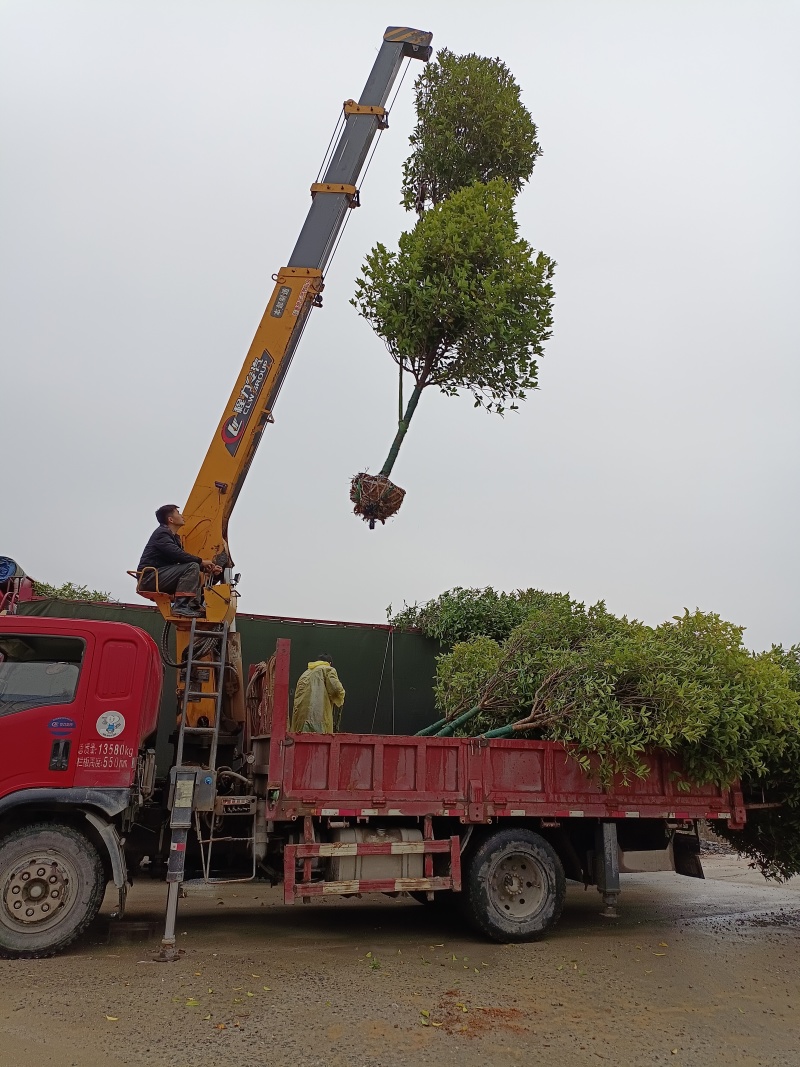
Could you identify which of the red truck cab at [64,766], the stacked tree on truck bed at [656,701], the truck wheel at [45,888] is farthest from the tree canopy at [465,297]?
the truck wheel at [45,888]

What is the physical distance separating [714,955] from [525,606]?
20.5ft

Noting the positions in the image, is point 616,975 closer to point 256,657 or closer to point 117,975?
point 117,975

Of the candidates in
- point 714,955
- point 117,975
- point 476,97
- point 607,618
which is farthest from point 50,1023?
point 476,97

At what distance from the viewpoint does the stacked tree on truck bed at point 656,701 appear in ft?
22.7

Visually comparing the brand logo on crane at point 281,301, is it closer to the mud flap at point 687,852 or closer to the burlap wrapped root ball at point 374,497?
the burlap wrapped root ball at point 374,497

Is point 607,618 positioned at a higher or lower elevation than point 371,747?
higher

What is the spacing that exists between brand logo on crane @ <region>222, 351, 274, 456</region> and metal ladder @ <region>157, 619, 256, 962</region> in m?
1.95

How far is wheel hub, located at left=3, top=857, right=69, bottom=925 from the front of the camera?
5.71 metres

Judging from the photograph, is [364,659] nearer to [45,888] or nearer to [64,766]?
[64,766]

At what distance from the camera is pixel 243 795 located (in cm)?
675

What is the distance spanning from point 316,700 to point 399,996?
11.1 ft

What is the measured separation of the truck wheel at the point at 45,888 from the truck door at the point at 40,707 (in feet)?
1.37

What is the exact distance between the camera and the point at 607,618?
810 centimetres

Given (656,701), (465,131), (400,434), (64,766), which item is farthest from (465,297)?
(64,766)
